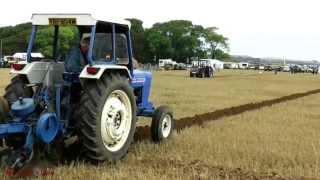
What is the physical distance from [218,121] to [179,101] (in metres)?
6.64

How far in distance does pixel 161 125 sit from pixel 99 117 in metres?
2.65

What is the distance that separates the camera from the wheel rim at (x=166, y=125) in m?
10.8

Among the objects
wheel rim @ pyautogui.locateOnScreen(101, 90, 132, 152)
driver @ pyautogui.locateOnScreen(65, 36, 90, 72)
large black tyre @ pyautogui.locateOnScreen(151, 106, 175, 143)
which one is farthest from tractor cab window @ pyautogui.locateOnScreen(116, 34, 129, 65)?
large black tyre @ pyautogui.locateOnScreen(151, 106, 175, 143)

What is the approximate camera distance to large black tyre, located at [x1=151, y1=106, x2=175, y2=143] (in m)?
10.5

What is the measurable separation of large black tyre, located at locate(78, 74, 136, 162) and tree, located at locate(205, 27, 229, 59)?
462 feet

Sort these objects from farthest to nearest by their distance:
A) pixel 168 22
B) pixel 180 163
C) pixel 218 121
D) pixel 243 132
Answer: pixel 168 22
pixel 218 121
pixel 243 132
pixel 180 163

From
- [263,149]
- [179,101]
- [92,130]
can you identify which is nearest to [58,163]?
[92,130]

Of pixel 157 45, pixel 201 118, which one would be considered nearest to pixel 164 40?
pixel 157 45

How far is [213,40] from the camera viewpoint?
15175cm

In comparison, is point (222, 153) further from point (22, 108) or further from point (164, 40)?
point (164, 40)

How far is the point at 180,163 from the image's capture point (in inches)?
336

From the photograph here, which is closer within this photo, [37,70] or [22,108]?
[22,108]

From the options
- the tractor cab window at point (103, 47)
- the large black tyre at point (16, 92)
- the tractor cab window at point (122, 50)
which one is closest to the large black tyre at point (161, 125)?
the tractor cab window at point (122, 50)

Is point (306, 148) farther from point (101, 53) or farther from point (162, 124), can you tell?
point (101, 53)
